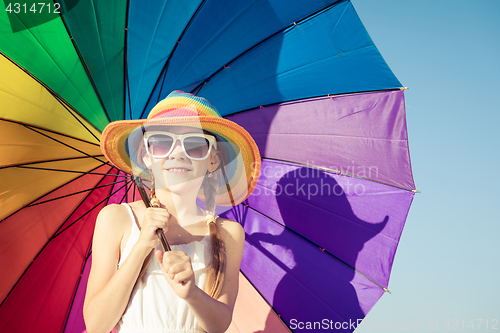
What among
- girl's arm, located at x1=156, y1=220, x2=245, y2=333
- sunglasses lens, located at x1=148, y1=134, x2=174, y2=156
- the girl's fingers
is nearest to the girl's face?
sunglasses lens, located at x1=148, y1=134, x2=174, y2=156

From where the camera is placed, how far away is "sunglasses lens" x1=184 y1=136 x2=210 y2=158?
191 cm

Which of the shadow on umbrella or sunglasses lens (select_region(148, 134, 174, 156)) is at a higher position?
sunglasses lens (select_region(148, 134, 174, 156))

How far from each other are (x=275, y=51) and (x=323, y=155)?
0.99 m

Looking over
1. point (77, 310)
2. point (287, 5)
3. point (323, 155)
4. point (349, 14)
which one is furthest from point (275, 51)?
point (77, 310)

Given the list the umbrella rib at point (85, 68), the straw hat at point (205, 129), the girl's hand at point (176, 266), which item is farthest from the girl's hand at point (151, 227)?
the umbrella rib at point (85, 68)

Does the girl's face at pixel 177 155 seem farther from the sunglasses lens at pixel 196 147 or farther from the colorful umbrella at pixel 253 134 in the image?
the colorful umbrella at pixel 253 134

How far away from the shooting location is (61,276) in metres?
2.46

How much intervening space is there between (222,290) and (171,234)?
0.54 metres

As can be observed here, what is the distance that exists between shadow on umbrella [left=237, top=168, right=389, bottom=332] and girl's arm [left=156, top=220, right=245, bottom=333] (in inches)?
21.1

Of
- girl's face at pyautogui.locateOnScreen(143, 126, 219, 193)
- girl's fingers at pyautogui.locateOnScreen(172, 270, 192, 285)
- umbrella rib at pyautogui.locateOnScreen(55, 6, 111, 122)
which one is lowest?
girl's fingers at pyautogui.locateOnScreen(172, 270, 192, 285)

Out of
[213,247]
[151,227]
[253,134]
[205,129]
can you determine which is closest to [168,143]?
[205,129]

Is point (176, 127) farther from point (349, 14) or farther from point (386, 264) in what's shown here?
point (386, 264)

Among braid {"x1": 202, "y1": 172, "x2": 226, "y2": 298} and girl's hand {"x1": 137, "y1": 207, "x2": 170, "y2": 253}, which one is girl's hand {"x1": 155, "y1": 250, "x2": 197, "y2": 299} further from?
braid {"x1": 202, "y1": 172, "x2": 226, "y2": 298}

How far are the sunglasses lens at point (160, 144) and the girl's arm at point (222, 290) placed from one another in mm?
693
